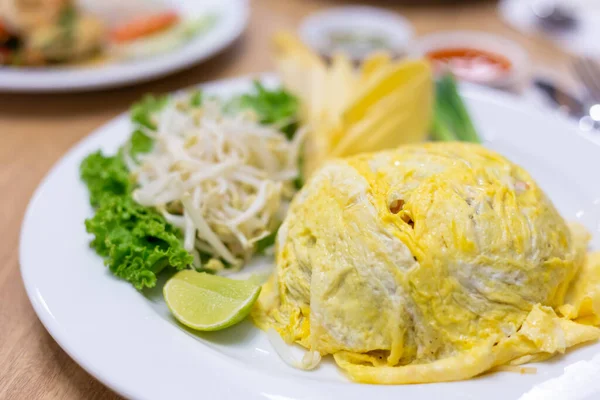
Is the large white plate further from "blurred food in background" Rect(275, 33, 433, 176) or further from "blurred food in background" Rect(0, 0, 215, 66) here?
"blurred food in background" Rect(0, 0, 215, 66)

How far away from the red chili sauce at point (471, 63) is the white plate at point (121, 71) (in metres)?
2.05

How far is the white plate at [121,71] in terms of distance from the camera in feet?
13.9

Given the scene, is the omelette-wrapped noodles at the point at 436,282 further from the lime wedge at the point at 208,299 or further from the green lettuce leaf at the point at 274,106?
the green lettuce leaf at the point at 274,106

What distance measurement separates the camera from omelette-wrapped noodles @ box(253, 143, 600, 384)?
222cm

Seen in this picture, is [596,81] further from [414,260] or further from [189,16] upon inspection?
[189,16]

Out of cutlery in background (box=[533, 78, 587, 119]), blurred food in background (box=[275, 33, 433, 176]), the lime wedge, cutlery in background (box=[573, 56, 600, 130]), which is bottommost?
the lime wedge

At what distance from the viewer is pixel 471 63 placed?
5.15m

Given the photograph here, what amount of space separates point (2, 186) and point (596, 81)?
482 cm

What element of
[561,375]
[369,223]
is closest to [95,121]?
[369,223]

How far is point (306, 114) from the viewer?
12.8 ft

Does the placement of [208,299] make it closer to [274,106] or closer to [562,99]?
[274,106]

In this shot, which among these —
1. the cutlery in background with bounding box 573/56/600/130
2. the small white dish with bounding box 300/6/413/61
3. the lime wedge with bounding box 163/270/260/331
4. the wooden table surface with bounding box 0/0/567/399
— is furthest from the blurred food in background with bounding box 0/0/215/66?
the cutlery in background with bounding box 573/56/600/130

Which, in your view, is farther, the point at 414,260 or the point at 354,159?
the point at 354,159

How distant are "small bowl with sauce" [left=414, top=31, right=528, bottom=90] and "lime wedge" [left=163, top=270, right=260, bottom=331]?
3306mm
